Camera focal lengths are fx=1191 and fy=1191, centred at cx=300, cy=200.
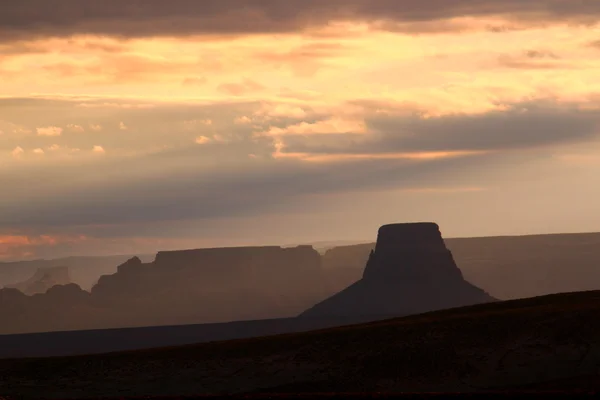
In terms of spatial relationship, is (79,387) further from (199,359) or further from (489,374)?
(489,374)

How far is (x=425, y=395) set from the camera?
47.2 m

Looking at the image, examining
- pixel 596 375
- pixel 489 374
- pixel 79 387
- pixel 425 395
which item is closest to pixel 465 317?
pixel 489 374

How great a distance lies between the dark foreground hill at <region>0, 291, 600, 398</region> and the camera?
73188mm

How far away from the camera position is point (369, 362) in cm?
7800

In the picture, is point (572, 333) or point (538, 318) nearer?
point (572, 333)

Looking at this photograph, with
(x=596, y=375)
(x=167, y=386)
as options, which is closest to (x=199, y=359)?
(x=167, y=386)

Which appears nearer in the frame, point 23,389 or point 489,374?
point 489,374

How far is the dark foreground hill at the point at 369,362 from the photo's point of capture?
73.2 meters

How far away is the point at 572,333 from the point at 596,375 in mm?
7666

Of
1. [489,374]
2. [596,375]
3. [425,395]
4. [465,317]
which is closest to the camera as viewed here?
[425,395]

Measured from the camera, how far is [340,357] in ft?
263

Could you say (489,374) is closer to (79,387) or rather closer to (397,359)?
(397,359)

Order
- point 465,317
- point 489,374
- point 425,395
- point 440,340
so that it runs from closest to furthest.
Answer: point 425,395
point 489,374
point 440,340
point 465,317

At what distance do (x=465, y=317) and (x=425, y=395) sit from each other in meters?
39.5
